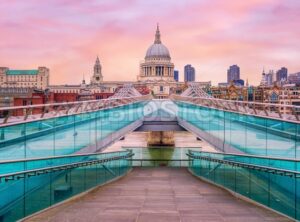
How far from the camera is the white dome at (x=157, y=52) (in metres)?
173

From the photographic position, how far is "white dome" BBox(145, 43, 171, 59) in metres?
173

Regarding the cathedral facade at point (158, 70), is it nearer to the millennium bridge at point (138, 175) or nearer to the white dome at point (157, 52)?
the white dome at point (157, 52)

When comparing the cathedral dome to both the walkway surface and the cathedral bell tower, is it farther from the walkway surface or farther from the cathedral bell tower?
the walkway surface

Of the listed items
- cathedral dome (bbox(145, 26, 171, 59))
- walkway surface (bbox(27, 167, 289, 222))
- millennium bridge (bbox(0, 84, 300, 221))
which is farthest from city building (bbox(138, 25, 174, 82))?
Result: walkway surface (bbox(27, 167, 289, 222))

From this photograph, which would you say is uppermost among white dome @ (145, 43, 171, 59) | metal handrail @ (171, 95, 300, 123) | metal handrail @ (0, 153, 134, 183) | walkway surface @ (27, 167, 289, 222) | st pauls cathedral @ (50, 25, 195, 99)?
white dome @ (145, 43, 171, 59)

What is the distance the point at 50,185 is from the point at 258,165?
4141 millimetres

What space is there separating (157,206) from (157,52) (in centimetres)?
16663

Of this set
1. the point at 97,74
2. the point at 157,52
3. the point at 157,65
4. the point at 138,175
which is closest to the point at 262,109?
the point at 138,175

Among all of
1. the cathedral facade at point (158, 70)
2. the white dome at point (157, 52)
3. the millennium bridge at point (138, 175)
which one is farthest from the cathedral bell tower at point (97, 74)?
the millennium bridge at point (138, 175)

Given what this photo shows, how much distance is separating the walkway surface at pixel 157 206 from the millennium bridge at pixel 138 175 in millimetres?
18

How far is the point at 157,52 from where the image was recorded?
174m

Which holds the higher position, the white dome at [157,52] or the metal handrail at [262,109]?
the white dome at [157,52]

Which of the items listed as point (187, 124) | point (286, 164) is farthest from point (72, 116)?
point (187, 124)

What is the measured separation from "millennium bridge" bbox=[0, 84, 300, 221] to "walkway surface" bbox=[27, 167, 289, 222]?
18 mm
